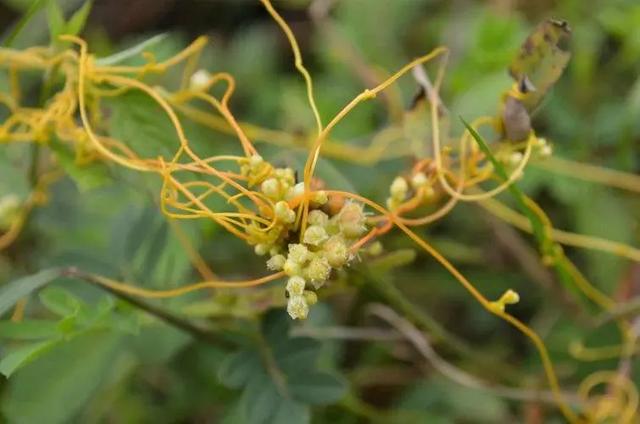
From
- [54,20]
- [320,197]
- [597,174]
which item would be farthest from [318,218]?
[597,174]

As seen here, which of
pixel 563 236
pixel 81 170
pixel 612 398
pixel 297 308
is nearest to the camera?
pixel 297 308

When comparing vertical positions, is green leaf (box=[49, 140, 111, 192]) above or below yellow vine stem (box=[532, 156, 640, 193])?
above

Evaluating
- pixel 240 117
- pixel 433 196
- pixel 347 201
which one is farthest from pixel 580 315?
pixel 240 117

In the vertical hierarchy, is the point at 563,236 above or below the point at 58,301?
below

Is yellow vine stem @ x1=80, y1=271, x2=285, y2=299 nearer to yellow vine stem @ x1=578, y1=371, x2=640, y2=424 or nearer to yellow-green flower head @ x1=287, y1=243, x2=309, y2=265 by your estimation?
yellow-green flower head @ x1=287, y1=243, x2=309, y2=265

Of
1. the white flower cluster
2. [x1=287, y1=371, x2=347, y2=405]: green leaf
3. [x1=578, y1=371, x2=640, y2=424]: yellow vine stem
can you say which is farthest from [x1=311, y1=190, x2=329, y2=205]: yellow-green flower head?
[x1=578, y1=371, x2=640, y2=424]: yellow vine stem

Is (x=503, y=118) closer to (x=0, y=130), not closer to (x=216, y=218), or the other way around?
(x=216, y=218)

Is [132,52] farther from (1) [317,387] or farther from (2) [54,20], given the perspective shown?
(1) [317,387]
